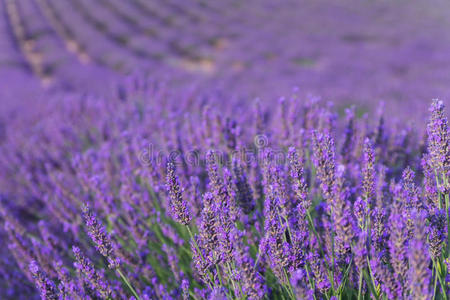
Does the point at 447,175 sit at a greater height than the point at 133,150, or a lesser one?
greater

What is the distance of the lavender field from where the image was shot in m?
1.40

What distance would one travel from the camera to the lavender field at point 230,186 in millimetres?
1399

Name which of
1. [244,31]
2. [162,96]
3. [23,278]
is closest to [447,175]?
[23,278]

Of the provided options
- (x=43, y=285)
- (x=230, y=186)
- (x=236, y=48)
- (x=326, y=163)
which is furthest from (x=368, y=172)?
(x=236, y=48)

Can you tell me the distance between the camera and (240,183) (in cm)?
182

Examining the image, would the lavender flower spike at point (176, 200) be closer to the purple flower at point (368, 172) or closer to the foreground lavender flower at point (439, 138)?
the purple flower at point (368, 172)

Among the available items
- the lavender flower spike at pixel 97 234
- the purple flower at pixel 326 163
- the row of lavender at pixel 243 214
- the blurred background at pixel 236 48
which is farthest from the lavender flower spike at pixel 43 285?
the blurred background at pixel 236 48

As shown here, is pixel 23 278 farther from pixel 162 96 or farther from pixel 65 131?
pixel 162 96

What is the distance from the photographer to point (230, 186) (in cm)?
165

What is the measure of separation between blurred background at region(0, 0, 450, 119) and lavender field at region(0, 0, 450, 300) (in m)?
0.18

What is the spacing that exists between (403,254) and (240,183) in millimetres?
845

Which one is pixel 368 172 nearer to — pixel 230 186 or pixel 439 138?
pixel 439 138

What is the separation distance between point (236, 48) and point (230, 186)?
45.5 feet

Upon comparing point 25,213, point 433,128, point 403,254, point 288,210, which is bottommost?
point 25,213
